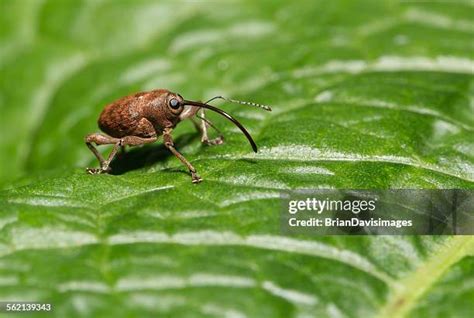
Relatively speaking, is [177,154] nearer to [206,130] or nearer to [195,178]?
[206,130]

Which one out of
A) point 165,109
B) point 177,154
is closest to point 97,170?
point 177,154

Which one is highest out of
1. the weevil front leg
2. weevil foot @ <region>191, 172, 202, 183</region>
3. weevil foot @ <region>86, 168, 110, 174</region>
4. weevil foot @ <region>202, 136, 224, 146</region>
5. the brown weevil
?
the brown weevil

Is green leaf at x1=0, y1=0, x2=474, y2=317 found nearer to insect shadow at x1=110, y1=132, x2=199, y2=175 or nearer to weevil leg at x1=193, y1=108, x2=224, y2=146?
insect shadow at x1=110, y1=132, x2=199, y2=175

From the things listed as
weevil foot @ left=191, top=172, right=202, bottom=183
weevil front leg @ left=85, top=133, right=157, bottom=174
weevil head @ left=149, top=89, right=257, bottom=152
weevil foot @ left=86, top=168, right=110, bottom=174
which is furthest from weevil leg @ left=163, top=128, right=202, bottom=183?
weevil foot @ left=86, top=168, right=110, bottom=174

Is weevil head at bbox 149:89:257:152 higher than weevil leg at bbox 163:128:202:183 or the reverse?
higher

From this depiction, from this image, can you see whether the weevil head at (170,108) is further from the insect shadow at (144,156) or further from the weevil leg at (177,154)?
the insect shadow at (144,156)
